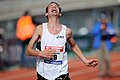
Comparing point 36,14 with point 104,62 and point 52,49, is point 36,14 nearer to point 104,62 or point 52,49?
point 104,62

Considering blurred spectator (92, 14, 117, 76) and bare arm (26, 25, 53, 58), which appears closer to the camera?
bare arm (26, 25, 53, 58)

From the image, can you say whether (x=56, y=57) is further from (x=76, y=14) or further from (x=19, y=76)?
(x=76, y=14)

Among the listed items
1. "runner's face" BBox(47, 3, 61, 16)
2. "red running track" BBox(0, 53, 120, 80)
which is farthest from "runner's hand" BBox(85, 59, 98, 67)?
"red running track" BBox(0, 53, 120, 80)

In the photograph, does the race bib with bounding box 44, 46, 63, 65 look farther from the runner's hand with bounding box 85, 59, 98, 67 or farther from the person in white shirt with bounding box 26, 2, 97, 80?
the runner's hand with bounding box 85, 59, 98, 67

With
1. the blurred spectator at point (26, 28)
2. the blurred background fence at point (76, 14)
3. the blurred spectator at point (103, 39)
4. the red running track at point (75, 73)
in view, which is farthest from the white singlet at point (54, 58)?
the blurred background fence at point (76, 14)

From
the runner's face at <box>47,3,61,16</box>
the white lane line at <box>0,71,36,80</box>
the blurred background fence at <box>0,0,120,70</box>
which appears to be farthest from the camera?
the blurred background fence at <box>0,0,120,70</box>

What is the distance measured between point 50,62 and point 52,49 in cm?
17

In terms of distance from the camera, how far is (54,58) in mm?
5121

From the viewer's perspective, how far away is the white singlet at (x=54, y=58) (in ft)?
16.8

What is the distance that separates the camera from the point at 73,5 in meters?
23.1

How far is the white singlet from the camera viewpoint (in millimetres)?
5114

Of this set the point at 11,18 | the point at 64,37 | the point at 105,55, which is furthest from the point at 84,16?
the point at 64,37

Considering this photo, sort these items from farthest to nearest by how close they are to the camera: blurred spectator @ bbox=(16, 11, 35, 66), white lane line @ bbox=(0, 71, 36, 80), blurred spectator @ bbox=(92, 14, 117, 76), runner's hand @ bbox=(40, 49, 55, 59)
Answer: blurred spectator @ bbox=(16, 11, 35, 66) → white lane line @ bbox=(0, 71, 36, 80) → blurred spectator @ bbox=(92, 14, 117, 76) → runner's hand @ bbox=(40, 49, 55, 59)

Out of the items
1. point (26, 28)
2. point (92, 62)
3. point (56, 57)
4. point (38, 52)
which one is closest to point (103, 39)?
point (26, 28)
